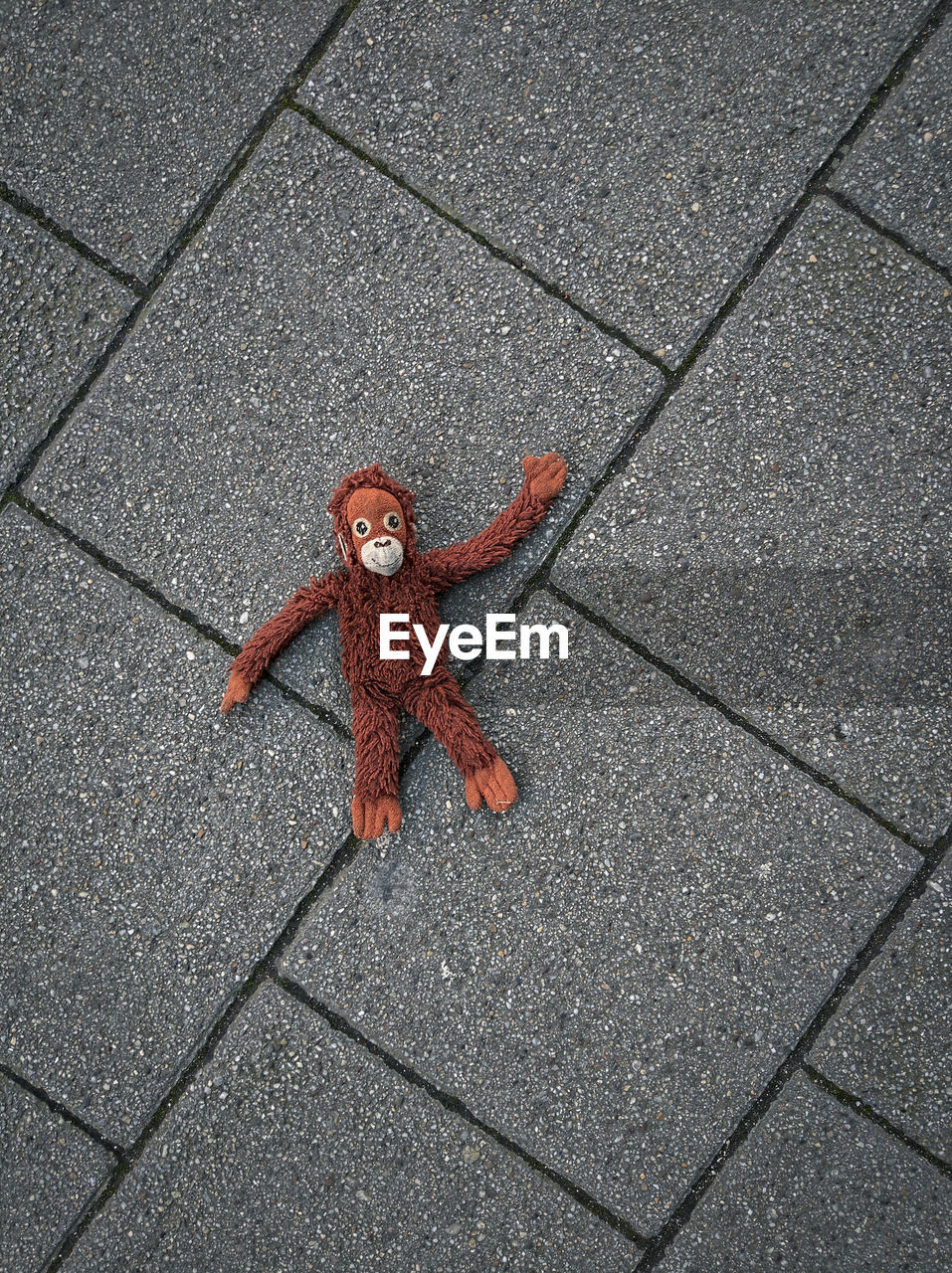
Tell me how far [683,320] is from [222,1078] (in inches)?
92.3

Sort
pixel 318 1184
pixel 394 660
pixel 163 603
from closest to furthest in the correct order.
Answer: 1. pixel 394 660
2. pixel 318 1184
3. pixel 163 603

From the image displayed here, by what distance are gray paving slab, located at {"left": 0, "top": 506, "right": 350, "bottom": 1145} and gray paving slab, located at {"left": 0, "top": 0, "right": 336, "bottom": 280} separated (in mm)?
924

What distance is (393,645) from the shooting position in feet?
6.71

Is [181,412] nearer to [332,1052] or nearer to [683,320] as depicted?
[683,320]

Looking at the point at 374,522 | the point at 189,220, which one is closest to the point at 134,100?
the point at 189,220

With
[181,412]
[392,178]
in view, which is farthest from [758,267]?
[181,412]

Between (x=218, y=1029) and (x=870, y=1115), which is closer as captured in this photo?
(x=870, y=1115)

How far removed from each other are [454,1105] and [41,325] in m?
2.38

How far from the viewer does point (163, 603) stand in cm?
226

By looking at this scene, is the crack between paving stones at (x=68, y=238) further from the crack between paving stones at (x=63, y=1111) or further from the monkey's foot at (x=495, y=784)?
the crack between paving stones at (x=63, y=1111)

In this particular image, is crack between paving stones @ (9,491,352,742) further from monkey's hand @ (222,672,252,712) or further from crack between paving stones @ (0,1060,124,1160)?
crack between paving stones @ (0,1060,124,1160)

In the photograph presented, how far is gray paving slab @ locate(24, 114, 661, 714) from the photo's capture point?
220 centimetres

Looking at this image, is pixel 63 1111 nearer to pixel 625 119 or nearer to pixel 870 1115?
pixel 870 1115
